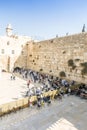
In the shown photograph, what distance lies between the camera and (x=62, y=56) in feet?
56.5

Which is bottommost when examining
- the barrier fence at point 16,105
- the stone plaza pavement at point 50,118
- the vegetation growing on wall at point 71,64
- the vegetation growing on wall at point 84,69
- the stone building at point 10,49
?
the stone plaza pavement at point 50,118

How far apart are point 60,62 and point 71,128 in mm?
10463

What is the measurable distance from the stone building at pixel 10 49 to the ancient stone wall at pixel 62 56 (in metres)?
2.33

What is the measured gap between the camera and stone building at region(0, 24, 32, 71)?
2231 centimetres

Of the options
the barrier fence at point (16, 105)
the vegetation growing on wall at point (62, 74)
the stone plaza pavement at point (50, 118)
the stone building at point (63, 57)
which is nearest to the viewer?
the stone plaza pavement at point (50, 118)

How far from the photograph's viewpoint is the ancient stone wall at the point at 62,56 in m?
15.0

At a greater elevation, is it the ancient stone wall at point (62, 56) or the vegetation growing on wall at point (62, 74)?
the ancient stone wall at point (62, 56)

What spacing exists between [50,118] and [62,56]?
32.0ft

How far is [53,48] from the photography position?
1855 cm

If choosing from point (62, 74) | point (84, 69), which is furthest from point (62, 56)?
point (84, 69)

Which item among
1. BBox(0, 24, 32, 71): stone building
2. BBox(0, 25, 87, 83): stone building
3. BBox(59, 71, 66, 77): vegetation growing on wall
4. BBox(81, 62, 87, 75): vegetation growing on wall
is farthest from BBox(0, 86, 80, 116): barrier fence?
BBox(0, 24, 32, 71): stone building

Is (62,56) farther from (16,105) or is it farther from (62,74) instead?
(16,105)

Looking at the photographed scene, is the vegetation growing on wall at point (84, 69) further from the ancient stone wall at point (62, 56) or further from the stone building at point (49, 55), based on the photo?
the ancient stone wall at point (62, 56)

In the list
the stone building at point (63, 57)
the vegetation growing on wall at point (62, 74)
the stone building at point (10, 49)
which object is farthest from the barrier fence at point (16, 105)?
the stone building at point (10, 49)
